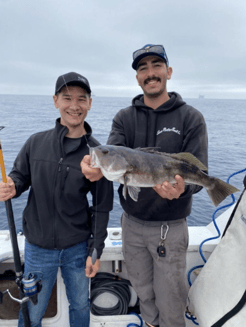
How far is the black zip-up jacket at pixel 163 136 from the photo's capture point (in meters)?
3.34

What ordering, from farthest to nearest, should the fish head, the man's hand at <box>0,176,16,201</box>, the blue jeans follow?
the blue jeans → the man's hand at <box>0,176,16,201</box> → the fish head

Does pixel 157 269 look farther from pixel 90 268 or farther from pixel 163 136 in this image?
pixel 163 136

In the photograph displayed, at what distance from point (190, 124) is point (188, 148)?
34 centimetres

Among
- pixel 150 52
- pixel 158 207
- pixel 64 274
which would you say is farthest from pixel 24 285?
pixel 150 52

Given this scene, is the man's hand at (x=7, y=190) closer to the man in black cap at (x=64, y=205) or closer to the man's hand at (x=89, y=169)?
the man in black cap at (x=64, y=205)

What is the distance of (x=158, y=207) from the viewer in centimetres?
339

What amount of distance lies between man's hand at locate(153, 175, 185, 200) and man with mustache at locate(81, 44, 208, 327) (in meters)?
0.24

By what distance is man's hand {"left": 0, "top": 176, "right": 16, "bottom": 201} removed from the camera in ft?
9.78

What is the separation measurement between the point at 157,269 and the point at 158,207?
895 mm

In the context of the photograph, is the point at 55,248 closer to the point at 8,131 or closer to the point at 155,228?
the point at 155,228

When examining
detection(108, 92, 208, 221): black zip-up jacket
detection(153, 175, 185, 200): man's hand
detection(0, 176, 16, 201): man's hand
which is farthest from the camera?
detection(108, 92, 208, 221): black zip-up jacket

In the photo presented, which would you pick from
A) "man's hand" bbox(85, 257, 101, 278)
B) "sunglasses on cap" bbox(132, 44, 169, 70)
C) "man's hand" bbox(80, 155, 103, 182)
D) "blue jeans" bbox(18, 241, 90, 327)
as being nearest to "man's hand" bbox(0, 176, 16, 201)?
"blue jeans" bbox(18, 241, 90, 327)

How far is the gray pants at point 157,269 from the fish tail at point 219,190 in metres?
0.63

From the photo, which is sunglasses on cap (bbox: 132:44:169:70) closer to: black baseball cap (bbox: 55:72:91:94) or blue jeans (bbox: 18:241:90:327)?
black baseball cap (bbox: 55:72:91:94)
